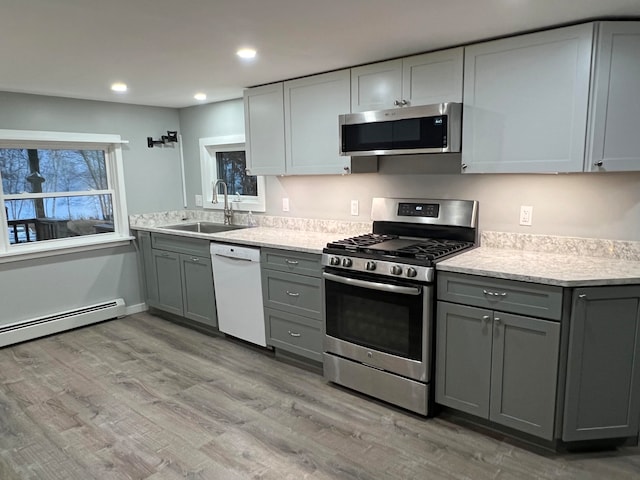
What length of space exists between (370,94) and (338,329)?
1597 millimetres

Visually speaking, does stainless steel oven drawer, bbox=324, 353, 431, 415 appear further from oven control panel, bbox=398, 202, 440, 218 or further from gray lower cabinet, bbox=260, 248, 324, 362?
oven control panel, bbox=398, 202, 440, 218

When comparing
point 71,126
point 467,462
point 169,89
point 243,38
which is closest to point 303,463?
point 467,462

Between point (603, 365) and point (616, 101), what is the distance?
1.31m

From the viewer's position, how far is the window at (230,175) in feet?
14.3

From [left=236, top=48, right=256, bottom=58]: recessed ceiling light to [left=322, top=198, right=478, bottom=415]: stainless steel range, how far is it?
1.29 meters

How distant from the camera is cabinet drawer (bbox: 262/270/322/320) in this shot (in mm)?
3109

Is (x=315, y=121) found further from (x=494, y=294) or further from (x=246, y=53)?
(x=494, y=294)

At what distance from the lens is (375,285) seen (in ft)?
8.68

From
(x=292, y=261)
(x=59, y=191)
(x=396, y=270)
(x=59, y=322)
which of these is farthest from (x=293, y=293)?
(x=59, y=191)

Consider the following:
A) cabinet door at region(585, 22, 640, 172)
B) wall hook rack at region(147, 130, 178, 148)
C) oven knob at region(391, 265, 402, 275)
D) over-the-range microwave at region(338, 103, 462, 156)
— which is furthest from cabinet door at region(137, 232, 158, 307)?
cabinet door at region(585, 22, 640, 172)

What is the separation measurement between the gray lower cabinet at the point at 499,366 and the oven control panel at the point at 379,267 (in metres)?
0.20

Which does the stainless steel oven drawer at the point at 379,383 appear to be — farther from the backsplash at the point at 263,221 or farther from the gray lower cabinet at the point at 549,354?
the backsplash at the point at 263,221

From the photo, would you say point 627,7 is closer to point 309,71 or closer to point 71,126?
point 309,71

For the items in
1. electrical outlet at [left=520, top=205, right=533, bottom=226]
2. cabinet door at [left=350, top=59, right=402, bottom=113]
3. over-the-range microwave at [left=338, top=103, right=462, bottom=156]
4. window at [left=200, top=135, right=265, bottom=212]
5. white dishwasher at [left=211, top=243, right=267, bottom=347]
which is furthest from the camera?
window at [left=200, top=135, right=265, bottom=212]
